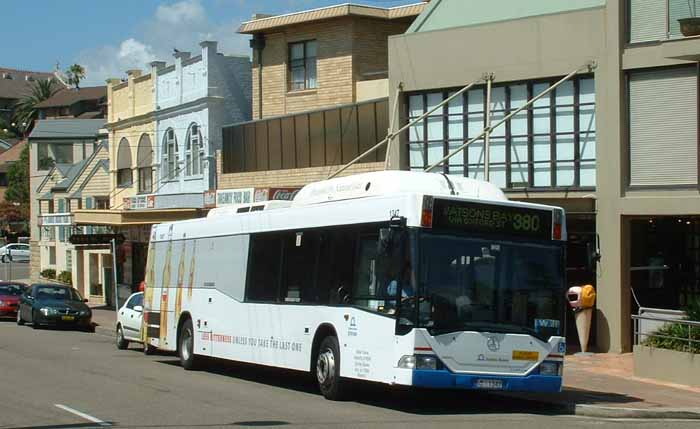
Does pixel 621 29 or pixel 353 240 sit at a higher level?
pixel 621 29

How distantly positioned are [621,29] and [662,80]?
4.93 ft

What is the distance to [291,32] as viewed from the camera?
36.3m

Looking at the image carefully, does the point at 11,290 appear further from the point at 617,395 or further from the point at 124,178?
the point at 617,395

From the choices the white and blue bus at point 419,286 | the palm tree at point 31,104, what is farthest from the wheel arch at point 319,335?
the palm tree at point 31,104

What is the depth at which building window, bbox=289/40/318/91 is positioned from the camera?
118 feet

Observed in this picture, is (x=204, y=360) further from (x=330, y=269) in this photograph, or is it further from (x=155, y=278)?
(x=330, y=269)

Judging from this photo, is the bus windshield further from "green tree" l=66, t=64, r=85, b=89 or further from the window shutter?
"green tree" l=66, t=64, r=85, b=89

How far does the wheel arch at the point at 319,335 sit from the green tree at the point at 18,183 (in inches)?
3445

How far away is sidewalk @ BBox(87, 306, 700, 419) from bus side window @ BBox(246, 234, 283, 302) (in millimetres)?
4168

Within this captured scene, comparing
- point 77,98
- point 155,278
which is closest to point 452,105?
point 155,278

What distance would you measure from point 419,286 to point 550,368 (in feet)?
7.61

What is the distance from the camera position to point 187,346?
22.1 meters

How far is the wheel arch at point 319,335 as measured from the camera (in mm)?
16402

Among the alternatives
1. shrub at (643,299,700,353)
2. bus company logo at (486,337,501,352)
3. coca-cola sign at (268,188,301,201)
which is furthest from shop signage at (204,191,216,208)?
bus company logo at (486,337,501,352)
